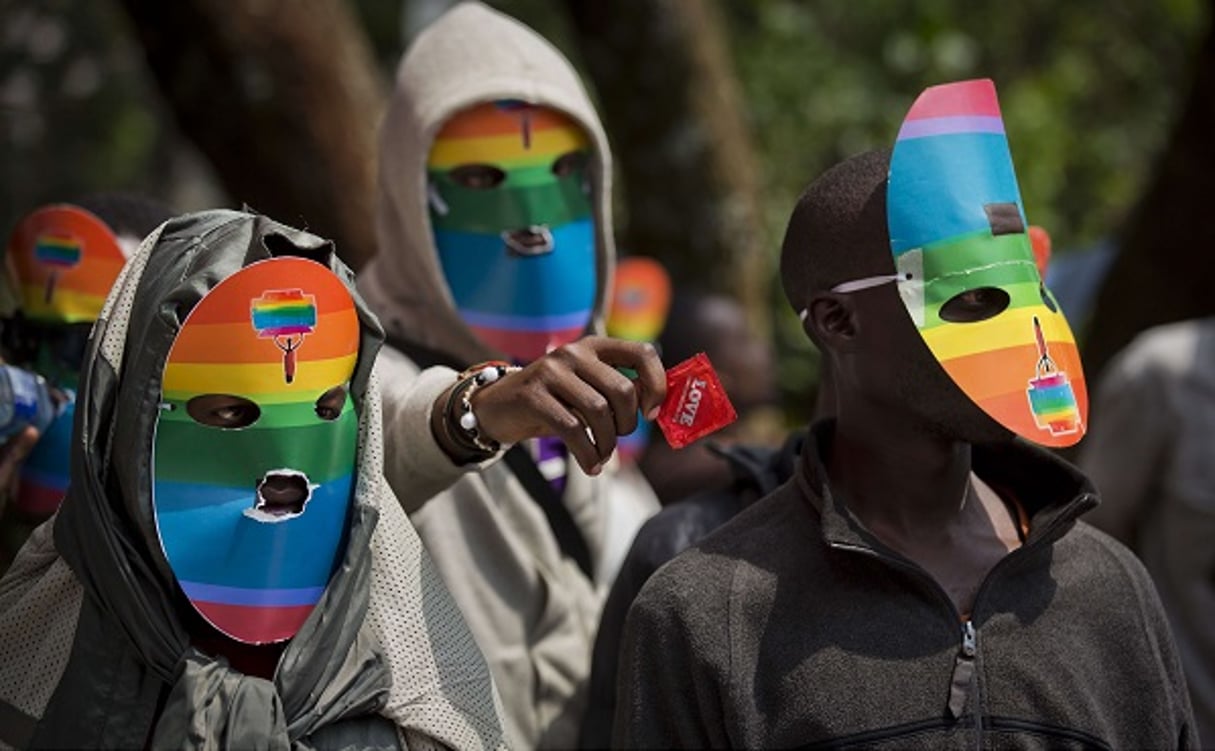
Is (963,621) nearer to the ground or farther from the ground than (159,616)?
nearer to the ground

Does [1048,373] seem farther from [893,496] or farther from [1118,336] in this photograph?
[1118,336]

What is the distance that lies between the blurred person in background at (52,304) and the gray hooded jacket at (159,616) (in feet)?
2.82

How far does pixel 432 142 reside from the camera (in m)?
4.20

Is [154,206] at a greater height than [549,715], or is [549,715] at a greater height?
[154,206]

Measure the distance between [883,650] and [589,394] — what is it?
0.63 meters

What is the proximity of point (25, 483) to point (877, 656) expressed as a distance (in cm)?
181

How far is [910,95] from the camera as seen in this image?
37.1ft

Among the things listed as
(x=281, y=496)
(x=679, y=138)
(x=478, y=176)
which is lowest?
(x=281, y=496)

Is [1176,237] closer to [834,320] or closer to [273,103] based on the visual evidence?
[273,103]

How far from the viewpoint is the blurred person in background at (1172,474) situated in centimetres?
480

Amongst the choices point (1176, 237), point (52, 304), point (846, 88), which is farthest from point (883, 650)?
point (846, 88)

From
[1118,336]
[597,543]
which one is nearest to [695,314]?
[1118,336]

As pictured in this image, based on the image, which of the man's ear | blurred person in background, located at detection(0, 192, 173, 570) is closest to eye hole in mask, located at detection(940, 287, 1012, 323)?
the man's ear

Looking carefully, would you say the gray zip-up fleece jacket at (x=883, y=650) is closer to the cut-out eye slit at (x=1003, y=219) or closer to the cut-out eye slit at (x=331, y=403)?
the cut-out eye slit at (x=1003, y=219)
